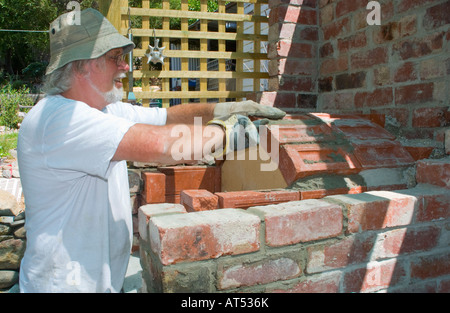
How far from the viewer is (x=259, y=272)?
4.84 feet

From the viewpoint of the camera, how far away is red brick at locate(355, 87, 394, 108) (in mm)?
2761

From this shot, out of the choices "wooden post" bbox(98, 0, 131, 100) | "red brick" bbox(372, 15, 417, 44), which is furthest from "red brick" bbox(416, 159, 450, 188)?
"wooden post" bbox(98, 0, 131, 100)

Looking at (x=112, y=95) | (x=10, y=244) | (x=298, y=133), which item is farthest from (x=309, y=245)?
(x=10, y=244)

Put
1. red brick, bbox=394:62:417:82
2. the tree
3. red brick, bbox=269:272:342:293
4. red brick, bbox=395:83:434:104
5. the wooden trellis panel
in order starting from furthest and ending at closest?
1. the tree
2. the wooden trellis panel
3. red brick, bbox=394:62:417:82
4. red brick, bbox=395:83:434:104
5. red brick, bbox=269:272:342:293

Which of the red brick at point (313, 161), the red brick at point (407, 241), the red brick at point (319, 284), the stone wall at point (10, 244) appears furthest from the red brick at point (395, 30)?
the stone wall at point (10, 244)

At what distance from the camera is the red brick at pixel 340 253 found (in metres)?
1.58

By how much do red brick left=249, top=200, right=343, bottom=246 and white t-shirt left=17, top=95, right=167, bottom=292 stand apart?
0.71 metres

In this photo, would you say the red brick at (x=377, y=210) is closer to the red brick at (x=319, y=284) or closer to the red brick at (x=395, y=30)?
the red brick at (x=319, y=284)

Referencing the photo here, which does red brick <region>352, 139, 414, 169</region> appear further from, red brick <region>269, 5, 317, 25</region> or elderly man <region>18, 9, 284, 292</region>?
red brick <region>269, 5, 317, 25</region>

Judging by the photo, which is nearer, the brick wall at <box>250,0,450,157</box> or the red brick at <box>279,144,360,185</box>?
the red brick at <box>279,144,360,185</box>

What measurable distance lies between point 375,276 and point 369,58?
1905 millimetres

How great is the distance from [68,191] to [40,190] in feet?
0.41

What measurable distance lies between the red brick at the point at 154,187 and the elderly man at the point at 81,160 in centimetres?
101

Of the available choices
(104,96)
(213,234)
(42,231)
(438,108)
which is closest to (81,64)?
(104,96)
